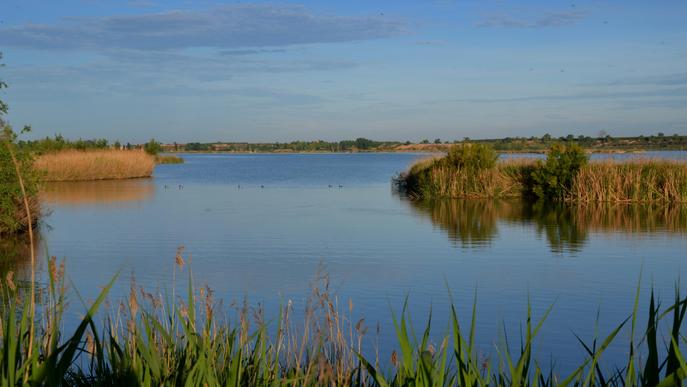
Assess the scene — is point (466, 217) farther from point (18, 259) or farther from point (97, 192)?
point (97, 192)

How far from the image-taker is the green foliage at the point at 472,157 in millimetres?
27984

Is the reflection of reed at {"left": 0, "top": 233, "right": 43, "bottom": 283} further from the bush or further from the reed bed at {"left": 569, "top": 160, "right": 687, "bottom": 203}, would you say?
the reed bed at {"left": 569, "top": 160, "right": 687, "bottom": 203}

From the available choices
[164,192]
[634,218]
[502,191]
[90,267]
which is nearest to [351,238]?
[90,267]

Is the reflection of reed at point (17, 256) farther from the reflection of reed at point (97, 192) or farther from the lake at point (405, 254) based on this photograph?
the reflection of reed at point (97, 192)

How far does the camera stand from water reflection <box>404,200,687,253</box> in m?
17.0

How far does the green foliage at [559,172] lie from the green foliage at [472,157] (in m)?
1.76

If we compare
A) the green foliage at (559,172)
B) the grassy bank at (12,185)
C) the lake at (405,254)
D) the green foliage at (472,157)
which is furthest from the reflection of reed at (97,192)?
the green foliage at (559,172)

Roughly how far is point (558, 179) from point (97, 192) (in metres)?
16.9

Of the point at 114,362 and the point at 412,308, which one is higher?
the point at 114,362

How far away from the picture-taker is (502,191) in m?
28.0

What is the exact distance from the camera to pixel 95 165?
3919 cm

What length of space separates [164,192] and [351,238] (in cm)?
1642

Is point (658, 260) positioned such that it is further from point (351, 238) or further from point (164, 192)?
point (164, 192)

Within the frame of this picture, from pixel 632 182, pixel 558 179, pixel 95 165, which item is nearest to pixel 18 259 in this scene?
pixel 558 179
